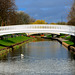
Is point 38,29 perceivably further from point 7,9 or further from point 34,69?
point 7,9

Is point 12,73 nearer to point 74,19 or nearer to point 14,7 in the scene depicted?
point 74,19

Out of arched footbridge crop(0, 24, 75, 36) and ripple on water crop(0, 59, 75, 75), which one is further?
arched footbridge crop(0, 24, 75, 36)

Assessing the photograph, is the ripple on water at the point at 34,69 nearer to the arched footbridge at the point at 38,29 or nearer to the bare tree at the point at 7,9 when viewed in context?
the arched footbridge at the point at 38,29

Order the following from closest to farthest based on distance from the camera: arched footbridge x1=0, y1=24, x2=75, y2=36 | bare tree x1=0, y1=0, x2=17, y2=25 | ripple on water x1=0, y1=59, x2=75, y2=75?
ripple on water x1=0, y1=59, x2=75, y2=75, arched footbridge x1=0, y1=24, x2=75, y2=36, bare tree x1=0, y1=0, x2=17, y2=25

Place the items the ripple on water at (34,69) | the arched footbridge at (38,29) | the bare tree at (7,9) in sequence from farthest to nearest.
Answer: the bare tree at (7,9)
the arched footbridge at (38,29)
the ripple on water at (34,69)

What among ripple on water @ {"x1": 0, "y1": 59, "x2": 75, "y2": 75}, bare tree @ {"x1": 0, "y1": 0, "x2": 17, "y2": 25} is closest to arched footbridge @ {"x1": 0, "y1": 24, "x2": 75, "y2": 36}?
ripple on water @ {"x1": 0, "y1": 59, "x2": 75, "y2": 75}

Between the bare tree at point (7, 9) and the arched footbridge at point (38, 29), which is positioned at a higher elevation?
the bare tree at point (7, 9)

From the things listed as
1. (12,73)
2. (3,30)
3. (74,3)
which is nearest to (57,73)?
(12,73)

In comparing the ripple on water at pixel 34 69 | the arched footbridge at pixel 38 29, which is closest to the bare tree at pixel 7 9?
the arched footbridge at pixel 38 29

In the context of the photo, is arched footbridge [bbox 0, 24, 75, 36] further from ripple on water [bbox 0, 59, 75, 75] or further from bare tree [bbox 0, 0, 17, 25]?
bare tree [bbox 0, 0, 17, 25]

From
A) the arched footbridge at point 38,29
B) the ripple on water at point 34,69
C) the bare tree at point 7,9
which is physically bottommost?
the ripple on water at point 34,69

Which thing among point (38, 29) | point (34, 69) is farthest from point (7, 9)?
point (34, 69)

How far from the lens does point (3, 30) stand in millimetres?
44375

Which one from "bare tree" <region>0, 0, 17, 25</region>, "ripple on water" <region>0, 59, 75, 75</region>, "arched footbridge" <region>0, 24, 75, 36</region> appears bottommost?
"ripple on water" <region>0, 59, 75, 75</region>
